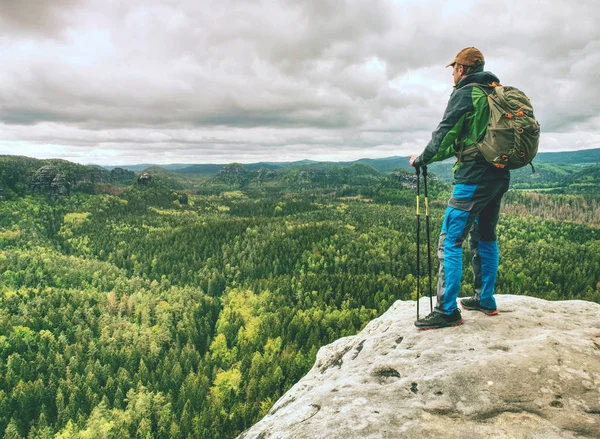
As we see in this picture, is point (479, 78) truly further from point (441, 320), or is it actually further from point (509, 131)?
point (441, 320)

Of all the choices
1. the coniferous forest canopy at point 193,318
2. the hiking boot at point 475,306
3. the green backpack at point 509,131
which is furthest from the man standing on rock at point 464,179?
the coniferous forest canopy at point 193,318

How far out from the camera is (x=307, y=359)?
8169 cm

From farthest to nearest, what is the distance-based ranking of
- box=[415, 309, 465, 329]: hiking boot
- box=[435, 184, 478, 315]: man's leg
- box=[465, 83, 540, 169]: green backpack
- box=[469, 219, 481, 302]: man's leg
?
box=[469, 219, 481, 302]: man's leg, box=[415, 309, 465, 329]: hiking boot, box=[435, 184, 478, 315]: man's leg, box=[465, 83, 540, 169]: green backpack

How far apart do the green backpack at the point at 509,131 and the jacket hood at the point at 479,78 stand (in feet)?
2.82

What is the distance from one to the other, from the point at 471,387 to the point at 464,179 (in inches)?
236

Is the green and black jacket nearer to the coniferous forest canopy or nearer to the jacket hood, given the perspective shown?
the jacket hood

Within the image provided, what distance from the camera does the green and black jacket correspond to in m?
10.2

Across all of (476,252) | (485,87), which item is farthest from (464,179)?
(476,252)

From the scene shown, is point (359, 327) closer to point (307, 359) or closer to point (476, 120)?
point (307, 359)

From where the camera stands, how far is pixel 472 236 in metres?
12.1

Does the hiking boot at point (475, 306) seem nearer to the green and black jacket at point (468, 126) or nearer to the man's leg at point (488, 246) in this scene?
the man's leg at point (488, 246)

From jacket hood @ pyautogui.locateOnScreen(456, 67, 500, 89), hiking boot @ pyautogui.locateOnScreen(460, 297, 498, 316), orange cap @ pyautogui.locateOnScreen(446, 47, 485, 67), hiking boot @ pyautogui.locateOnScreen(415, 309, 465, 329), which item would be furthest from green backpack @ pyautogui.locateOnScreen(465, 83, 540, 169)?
hiking boot @ pyautogui.locateOnScreen(460, 297, 498, 316)

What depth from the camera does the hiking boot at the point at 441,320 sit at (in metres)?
11.6

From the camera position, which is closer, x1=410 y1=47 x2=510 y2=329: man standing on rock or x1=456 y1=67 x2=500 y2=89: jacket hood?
x1=410 y1=47 x2=510 y2=329: man standing on rock
